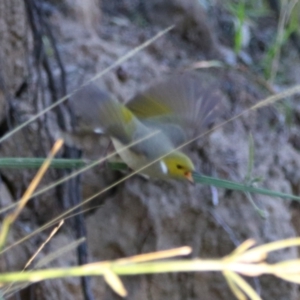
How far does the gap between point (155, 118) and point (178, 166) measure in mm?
274

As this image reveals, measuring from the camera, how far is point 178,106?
1.75 meters

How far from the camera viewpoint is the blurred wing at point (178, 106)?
1693 mm

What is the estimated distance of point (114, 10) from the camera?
2328 millimetres

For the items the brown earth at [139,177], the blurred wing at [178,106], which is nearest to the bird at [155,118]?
the blurred wing at [178,106]

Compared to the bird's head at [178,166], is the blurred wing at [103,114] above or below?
above

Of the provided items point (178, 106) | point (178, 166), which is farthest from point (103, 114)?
point (178, 106)

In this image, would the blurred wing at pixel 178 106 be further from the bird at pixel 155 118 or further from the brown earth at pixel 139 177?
the brown earth at pixel 139 177

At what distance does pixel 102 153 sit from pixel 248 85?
715 mm

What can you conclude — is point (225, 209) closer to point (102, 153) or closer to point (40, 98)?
point (102, 153)

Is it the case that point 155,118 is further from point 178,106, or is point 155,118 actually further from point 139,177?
point 139,177

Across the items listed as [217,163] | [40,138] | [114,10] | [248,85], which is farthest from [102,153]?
[114,10]

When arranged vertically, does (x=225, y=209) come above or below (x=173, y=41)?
below

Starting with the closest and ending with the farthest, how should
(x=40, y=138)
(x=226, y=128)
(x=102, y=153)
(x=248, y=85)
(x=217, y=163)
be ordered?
(x=40, y=138) → (x=102, y=153) → (x=217, y=163) → (x=226, y=128) → (x=248, y=85)

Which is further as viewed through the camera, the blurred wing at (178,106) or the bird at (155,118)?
the blurred wing at (178,106)
